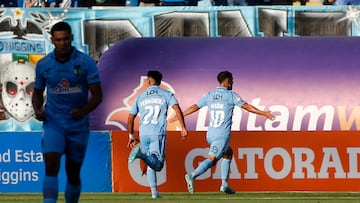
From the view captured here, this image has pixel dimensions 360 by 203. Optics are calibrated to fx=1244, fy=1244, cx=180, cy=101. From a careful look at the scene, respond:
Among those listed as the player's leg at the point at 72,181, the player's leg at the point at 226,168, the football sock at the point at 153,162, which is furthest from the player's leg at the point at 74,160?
the player's leg at the point at 226,168

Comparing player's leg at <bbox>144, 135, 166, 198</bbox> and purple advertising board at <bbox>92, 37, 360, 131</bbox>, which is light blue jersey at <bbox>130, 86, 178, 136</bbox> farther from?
purple advertising board at <bbox>92, 37, 360, 131</bbox>

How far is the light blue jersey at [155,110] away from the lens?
19188mm

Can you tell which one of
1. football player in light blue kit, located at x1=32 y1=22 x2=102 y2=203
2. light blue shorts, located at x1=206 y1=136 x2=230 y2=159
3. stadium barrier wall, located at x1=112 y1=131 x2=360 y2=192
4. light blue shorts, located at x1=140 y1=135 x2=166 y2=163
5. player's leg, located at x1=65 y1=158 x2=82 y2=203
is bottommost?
stadium barrier wall, located at x1=112 y1=131 x2=360 y2=192

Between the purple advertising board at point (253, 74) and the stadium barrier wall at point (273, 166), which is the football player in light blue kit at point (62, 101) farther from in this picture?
the purple advertising board at point (253, 74)

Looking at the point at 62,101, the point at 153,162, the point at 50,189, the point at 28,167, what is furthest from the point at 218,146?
the point at 50,189

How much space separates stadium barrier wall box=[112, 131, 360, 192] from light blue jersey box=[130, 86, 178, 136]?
90.5 inches

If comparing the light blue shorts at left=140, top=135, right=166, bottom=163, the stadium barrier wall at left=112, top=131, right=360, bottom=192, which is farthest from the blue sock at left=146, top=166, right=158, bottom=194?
the stadium barrier wall at left=112, top=131, right=360, bottom=192

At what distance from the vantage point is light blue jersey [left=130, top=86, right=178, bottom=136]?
1919 centimetres

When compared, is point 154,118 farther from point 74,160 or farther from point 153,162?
point 74,160

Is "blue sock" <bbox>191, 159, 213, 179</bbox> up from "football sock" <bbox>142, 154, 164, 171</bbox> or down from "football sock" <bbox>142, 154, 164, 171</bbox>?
down

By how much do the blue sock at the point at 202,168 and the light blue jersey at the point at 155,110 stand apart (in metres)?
1.05

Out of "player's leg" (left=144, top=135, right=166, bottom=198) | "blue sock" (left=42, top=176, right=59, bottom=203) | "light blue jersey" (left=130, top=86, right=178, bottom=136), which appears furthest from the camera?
"light blue jersey" (left=130, top=86, right=178, bottom=136)

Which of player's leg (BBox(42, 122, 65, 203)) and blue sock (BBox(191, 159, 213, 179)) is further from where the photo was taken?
blue sock (BBox(191, 159, 213, 179))

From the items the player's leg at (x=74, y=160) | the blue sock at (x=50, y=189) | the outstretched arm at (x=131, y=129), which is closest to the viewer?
the blue sock at (x=50, y=189)
